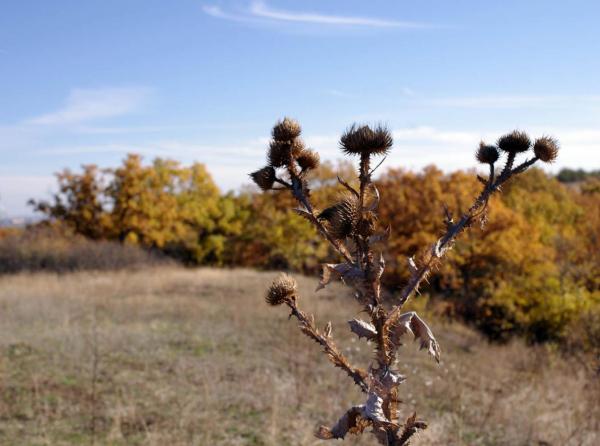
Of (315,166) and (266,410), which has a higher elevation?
(315,166)

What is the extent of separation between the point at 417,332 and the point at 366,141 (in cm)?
66

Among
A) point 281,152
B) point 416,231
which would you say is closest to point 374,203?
point 281,152

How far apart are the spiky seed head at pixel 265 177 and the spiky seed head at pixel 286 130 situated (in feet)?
0.38

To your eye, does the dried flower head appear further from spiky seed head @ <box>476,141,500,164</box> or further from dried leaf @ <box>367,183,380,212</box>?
spiky seed head @ <box>476,141,500,164</box>

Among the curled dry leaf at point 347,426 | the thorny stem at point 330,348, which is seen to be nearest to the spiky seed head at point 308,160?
the thorny stem at point 330,348

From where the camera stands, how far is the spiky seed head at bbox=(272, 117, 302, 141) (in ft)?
6.72

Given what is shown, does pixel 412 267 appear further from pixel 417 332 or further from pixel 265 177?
pixel 265 177

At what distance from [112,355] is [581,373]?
975 cm

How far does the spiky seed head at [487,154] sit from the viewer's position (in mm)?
2141

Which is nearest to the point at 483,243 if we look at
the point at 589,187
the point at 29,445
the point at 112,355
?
the point at 112,355

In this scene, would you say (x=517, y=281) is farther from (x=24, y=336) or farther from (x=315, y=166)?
(x=315, y=166)

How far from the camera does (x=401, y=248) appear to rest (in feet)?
86.8

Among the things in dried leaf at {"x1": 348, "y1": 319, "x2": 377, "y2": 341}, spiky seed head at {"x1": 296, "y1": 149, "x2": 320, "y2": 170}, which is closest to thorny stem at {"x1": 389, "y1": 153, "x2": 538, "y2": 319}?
dried leaf at {"x1": 348, "y1": 319, "x2": 377, "y2": 341}

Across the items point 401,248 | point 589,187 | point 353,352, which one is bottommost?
point 353,352
